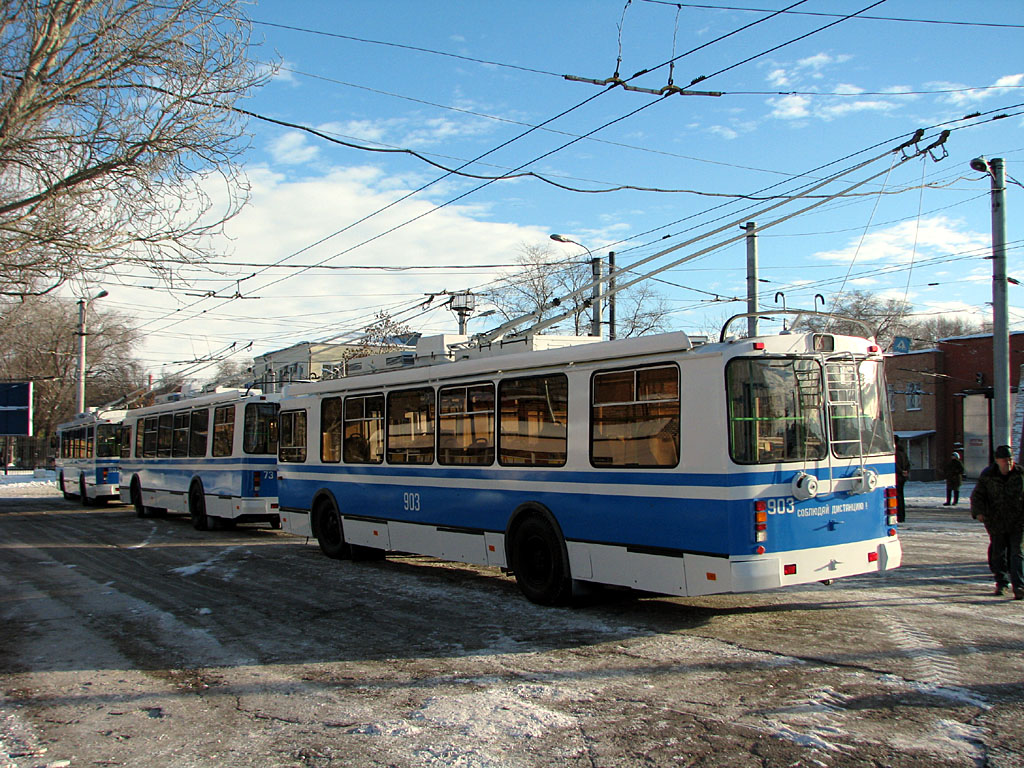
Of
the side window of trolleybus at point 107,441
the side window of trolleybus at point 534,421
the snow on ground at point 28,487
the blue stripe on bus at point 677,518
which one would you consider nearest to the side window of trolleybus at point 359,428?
Result: the blue stripe on bus at point 677,518

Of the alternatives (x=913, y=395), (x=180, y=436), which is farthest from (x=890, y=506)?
(x=913, y=395)

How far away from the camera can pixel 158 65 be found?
34.1 feet

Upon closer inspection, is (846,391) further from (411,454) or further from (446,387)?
(411,454)

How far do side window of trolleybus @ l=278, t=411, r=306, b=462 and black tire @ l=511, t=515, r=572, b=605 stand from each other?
5976 mm

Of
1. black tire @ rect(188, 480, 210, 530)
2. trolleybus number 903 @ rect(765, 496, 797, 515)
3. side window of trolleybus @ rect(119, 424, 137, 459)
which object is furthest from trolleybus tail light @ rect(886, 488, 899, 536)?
side window of trolleybus @ rect(119, 424, 137, 459)

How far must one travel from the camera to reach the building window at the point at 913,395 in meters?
38.8

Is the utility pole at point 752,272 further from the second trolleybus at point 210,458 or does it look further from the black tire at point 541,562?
the black tire at point 541,562

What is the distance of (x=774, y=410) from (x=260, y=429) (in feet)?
41.4

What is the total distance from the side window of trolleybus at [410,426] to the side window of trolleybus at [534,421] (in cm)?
162

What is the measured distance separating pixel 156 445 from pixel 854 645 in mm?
19594

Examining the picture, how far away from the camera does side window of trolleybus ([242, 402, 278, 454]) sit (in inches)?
692

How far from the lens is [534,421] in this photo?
30.6 ft

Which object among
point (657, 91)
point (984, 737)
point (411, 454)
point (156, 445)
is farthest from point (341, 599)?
point (156, 445)

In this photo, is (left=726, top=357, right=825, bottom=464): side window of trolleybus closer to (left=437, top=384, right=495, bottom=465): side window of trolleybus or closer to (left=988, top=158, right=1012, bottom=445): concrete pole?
(left=437, top=384, right=495, bottom=465): side window of trolleybus
